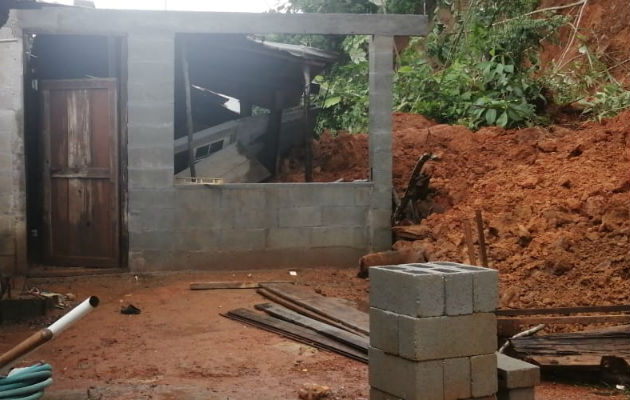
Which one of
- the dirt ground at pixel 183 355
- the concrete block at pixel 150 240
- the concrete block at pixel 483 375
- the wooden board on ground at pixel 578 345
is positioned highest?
the concrete block at pixel 150 240

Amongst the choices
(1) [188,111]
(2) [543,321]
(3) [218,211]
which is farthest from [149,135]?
(2) [543,321]

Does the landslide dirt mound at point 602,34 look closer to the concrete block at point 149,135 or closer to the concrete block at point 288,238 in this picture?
the concrete block at point 288,238

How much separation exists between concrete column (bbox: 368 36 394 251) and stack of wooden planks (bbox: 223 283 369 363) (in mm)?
2091

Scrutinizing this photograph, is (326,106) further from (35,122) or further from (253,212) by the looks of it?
(35,122)

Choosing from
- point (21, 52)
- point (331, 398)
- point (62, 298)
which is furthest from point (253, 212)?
point (331, 398)

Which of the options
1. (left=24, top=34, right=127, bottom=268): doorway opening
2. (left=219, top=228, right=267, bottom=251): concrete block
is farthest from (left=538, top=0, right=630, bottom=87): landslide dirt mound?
(left=24, top=34, right=127, bottom=268): doorway opening

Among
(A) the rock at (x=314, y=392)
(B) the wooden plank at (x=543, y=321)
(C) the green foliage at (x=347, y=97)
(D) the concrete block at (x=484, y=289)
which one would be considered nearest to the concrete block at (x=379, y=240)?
(C) the green foliage at (x=347, y=97)

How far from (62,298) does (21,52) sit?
335 cm

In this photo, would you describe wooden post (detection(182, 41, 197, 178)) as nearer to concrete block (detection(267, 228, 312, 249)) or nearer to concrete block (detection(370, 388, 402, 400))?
concrete block (detection(267, 228, 312, 249))

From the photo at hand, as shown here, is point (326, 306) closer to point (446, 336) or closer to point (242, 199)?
point (242, 199)

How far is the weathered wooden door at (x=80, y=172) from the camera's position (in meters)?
10.4

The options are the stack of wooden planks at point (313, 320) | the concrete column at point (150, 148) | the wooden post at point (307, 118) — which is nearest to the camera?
the stack of wooden planks at point (313, 320)

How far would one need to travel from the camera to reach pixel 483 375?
16.5 ft

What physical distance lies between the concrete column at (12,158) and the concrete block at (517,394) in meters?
7.05
